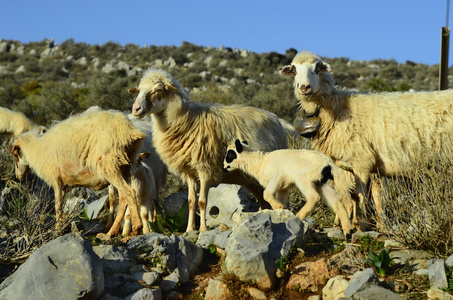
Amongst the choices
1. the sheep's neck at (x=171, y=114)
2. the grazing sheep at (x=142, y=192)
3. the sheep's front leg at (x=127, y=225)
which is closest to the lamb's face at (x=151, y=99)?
the sheep's neck at (x=171, y=114)

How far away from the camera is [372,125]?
762cm

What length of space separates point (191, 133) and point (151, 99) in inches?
32.4

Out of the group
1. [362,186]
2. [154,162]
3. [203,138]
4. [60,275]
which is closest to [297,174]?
[362,186]

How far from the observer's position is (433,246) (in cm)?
573

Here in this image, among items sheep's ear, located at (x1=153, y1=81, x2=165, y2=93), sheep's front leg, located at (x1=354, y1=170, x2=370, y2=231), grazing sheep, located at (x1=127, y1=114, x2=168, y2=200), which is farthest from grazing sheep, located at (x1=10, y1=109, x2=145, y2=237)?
sheep's front leg, located at (x1=354, y1=170, x2=370, y2=231)

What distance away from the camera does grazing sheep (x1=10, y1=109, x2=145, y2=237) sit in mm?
7953

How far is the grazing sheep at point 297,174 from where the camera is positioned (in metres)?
6.58

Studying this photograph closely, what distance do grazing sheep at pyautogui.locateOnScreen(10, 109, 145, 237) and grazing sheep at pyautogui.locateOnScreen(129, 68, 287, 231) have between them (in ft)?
1.69

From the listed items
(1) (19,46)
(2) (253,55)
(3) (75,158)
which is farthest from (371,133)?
(1) (19,46)

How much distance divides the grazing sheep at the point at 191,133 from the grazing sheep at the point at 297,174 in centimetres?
44

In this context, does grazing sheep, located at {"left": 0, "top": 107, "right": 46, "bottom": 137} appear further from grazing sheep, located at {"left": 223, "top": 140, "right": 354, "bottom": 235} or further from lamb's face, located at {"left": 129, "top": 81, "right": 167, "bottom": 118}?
grazing sheep, located at {"left": 223, "top": 140, "right": 354, "bottom": 235}

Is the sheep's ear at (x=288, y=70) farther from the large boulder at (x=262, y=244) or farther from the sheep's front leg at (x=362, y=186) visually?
the large boulder at (x=262, y=244)

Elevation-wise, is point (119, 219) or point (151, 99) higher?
point (151, 99)

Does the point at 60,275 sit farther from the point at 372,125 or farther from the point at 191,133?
the point at 372,125
